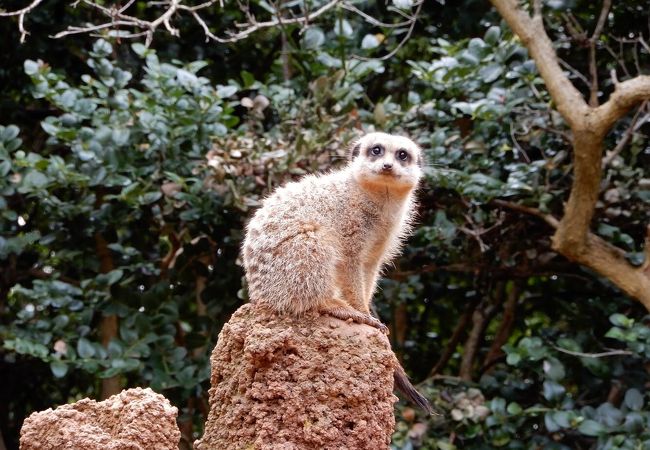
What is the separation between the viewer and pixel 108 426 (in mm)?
3662

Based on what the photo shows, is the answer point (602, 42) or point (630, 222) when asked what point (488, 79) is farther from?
point (630, 222)

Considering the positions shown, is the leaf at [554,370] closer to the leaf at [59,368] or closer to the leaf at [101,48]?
the leaf at [59,368]

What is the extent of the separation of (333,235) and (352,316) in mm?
462

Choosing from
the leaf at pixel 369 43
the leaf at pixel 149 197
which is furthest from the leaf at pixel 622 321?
the leaf at pixel 149 197

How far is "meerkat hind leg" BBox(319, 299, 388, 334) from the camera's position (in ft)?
13.1

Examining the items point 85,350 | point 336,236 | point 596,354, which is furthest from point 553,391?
point 85,350

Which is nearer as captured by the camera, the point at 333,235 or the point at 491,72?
the point at 333,235

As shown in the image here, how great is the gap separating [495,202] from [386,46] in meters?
1.72

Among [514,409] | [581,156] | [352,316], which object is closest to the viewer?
[352,316]

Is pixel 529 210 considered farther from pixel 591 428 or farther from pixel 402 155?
pixel 402 155

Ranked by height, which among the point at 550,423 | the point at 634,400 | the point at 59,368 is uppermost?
the point at 634,400

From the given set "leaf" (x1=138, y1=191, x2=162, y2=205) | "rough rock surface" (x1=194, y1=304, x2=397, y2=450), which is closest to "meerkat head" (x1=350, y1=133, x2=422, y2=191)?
"rough rock surface" (x1=194, y1=304, x2=397, y2=450)

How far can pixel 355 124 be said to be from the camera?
6.68 m

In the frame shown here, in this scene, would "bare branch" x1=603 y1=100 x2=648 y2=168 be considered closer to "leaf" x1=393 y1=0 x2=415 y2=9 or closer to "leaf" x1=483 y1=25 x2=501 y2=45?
"leaf" x1=483 y1=25 x2=501 y2=45
